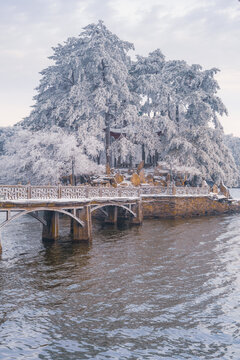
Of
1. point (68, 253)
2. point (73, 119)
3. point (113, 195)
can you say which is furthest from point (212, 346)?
point (73, 119)

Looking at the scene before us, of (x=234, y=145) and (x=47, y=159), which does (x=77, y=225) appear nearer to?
(x=47, y=159)

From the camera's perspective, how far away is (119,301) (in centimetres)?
1270

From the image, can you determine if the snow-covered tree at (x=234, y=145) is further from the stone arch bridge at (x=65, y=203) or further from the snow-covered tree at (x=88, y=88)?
the stone arch bridge at (x=65, y=203)

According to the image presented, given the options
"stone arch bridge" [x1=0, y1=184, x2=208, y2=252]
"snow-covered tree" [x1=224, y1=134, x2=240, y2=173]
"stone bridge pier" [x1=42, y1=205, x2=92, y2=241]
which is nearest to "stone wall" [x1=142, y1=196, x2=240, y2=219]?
"stone arch bridge" [x1=0, y1=184, x2=208, y2=252]

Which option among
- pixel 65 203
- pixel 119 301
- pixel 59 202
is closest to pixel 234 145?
pixel 65 203

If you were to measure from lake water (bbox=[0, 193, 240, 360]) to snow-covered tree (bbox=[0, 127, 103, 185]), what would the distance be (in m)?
14.9

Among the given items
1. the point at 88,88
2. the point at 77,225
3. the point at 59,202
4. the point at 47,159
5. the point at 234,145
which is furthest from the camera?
the point at 234,145

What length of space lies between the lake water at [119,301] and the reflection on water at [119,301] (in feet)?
0.09

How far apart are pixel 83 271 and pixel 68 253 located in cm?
380

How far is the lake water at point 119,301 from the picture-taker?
31.1 ft

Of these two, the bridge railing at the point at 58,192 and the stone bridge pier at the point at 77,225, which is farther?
the stone bridge pier at the point at 77,225

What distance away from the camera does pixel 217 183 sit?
45594 millimetres

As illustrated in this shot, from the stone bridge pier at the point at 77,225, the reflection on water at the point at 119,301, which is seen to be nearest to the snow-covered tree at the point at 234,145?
the reflection on water at the point at 119,301

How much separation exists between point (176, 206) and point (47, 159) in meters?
13.5
